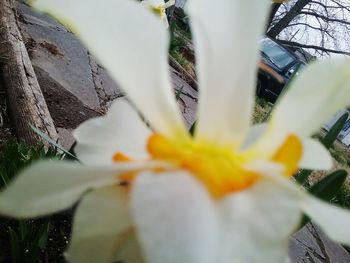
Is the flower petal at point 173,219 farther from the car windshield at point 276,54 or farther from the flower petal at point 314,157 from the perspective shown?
the car windshield at point 276,54

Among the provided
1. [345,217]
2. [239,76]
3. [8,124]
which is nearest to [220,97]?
[239,76]

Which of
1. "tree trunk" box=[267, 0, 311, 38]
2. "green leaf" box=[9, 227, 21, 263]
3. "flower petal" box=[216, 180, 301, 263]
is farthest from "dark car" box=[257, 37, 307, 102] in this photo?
"flower petal" box=[216, 180, 301, 263]

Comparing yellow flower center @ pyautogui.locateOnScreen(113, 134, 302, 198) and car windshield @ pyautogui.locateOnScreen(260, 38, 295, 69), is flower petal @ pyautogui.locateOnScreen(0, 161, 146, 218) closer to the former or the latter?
yellow flower center @ pyautogui.locateOnScreen(113, 134, 302, 198)

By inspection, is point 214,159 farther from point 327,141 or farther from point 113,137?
point 327,141

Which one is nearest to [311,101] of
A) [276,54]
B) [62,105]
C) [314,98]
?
[314,98]

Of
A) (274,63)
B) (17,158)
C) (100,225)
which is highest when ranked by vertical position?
(100,225)

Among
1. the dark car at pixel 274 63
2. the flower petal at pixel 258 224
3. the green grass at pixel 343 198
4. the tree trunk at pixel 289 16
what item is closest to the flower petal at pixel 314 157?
the flower petal at pixel 258 224

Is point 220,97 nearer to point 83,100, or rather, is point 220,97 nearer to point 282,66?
point 83,100
